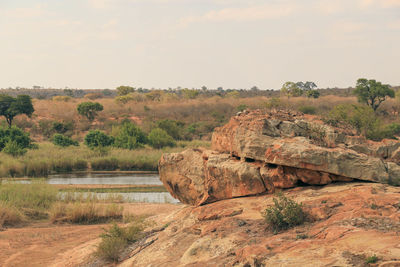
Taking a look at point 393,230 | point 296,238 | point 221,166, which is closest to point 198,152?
point 221,166

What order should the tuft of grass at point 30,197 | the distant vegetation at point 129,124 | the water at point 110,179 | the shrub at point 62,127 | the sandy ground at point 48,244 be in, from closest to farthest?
1. the sandy ground at point 48,244
2. the tuft of grass at point 30,197
3. the water at point 110,179
4. the distant vegetation at point 129,124
5. the shrub at point 62,127

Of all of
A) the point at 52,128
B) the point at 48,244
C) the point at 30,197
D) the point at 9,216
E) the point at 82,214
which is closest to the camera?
the point at 48,244

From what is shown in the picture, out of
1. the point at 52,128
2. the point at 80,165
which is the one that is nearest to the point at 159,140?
the point at 80,165

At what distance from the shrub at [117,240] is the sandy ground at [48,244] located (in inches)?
25.5

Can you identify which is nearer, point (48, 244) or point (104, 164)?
point (48, 244)

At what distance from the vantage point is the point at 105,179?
27422 mm

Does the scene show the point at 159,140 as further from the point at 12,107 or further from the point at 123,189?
the point at 12,107

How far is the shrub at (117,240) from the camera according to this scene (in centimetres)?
995

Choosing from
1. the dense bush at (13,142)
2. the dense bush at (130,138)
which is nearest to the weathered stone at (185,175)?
the dense bush at (13,142)

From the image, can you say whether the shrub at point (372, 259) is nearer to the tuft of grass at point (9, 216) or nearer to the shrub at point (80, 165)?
the tuft of grass at point (9, 216)

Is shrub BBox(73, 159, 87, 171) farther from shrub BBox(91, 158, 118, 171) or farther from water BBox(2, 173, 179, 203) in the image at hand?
water BBox(2, 173, 179, 203)

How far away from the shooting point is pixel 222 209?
9.22 metres

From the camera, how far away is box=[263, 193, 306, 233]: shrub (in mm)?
7480

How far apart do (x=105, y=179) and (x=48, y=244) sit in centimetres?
1500
